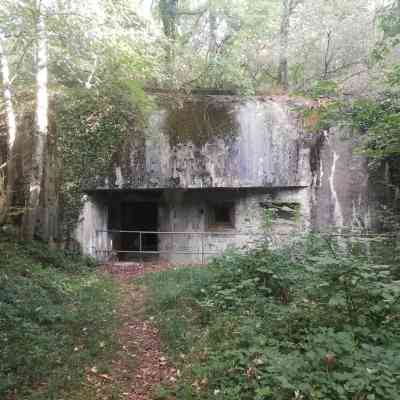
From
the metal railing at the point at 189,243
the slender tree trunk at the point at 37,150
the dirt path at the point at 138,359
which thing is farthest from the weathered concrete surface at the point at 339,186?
the slender tree trunk at the point at 37,150

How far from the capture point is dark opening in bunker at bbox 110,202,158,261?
471 inches

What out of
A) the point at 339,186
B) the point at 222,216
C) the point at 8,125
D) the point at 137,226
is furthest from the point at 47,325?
the point at 137,226

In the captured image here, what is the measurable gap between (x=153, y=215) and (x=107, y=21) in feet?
25.5

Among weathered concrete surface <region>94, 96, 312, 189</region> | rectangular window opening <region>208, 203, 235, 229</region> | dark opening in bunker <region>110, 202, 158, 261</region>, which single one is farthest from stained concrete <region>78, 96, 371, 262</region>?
dark opening in bunker <region>110, 202, 158, 261</region>

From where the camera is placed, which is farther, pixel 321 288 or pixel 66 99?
pixel 66 99

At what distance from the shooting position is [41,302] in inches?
196

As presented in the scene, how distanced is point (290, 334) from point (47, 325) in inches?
121

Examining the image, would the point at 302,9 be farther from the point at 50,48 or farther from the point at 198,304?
the point at 198,304

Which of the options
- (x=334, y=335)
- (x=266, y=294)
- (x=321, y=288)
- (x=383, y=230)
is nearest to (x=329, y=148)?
(x=383, y=230)

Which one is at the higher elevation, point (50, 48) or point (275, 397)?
point (50, 48)

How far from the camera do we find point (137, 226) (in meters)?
12.8

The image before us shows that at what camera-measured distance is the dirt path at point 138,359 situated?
342cm

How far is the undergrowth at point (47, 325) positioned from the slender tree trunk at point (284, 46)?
35.6 ft

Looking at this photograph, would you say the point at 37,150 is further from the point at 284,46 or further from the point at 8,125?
the point at 284,46
